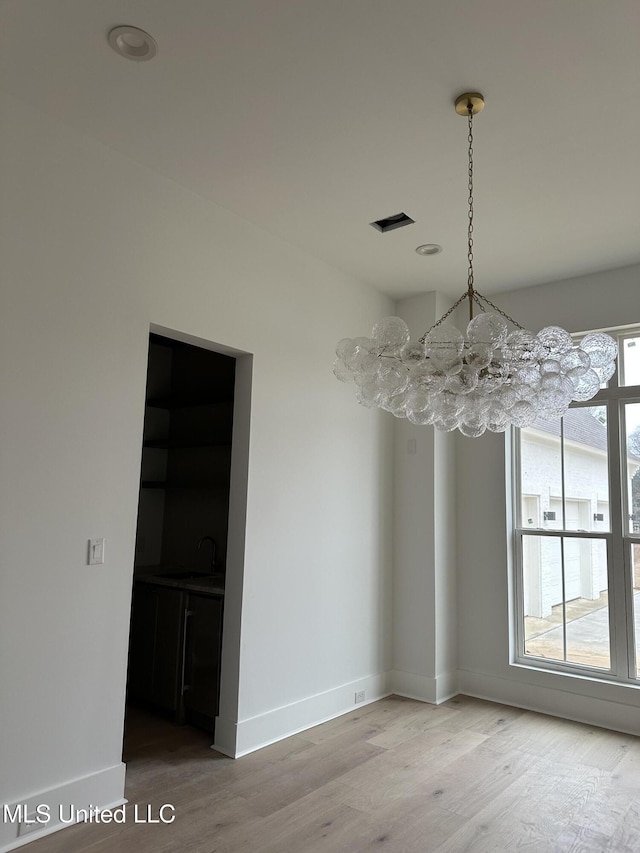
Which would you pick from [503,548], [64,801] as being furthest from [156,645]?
[503,548]

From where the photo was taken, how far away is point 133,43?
2.34 m

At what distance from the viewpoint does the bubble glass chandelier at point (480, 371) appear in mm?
2338

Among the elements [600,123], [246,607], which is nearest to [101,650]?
[246,607]

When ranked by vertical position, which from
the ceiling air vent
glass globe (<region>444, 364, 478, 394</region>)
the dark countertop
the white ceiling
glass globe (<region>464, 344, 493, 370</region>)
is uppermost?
the ceiling air vent

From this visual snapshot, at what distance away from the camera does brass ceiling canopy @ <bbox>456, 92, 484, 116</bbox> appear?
258 centimetres

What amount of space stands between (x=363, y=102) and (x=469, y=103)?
0.45m

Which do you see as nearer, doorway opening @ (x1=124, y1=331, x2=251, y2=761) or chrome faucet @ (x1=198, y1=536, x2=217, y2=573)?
doorway opening @ (x1=124, y1=331, x2=251, y2=761)

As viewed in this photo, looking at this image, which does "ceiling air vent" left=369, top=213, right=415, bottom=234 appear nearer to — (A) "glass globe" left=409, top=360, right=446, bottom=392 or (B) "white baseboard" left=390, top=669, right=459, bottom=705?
(A) "glass globe" left=409, top=360, right=446, bottom=392

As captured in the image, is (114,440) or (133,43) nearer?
(133,43)

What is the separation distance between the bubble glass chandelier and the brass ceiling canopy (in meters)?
0.94

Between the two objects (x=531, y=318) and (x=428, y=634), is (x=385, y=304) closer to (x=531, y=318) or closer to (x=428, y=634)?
(x=531, y=318)

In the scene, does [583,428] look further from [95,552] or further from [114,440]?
[95,552]

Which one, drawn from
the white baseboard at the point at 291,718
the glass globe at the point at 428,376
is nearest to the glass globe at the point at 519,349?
the glass globe at the point at 428,376

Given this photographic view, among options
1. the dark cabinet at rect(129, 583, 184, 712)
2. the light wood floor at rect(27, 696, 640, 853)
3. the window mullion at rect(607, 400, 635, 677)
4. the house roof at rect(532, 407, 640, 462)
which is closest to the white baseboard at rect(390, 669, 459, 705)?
the light wood floor at rect(27, 696, 640, 853)
